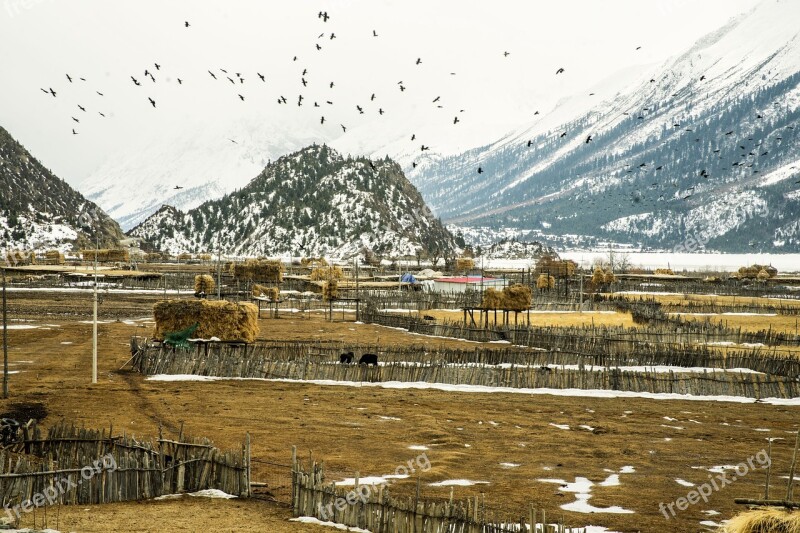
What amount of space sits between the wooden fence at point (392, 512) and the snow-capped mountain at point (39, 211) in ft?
393

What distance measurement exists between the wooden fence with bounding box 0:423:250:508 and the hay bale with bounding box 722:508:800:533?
26.3ft

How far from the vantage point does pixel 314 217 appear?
156375mm

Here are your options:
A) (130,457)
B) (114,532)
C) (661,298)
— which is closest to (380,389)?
(130,457)

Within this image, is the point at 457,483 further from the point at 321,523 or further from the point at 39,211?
the point at 39,211

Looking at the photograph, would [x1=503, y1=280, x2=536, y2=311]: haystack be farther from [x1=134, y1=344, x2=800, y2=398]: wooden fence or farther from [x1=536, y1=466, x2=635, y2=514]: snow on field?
[x1=536, y1=466, x2=635, y2=514]: snow on field

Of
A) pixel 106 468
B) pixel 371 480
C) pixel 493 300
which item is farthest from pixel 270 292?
→ pixel 106 468

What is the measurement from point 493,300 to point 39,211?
4393 inches

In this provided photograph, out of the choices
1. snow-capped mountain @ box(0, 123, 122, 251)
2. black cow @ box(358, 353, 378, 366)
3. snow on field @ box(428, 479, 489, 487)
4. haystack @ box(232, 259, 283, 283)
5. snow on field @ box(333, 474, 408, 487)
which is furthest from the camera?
snow-capped mountain @ box(0, 123, 122, 251)

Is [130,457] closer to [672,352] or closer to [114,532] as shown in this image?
[114,532]

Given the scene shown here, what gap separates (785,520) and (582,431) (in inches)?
418

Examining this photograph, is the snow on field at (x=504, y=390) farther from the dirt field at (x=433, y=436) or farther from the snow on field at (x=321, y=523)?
the snow on field at (x=321, y=523)

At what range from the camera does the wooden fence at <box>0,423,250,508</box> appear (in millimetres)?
13398

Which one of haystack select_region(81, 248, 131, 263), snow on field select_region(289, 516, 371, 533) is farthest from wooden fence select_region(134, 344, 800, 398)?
haystack select_region(81, 248, 131, 263)

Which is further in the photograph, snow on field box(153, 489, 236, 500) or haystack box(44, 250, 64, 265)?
haystack box(44, 250, 64, 265)
